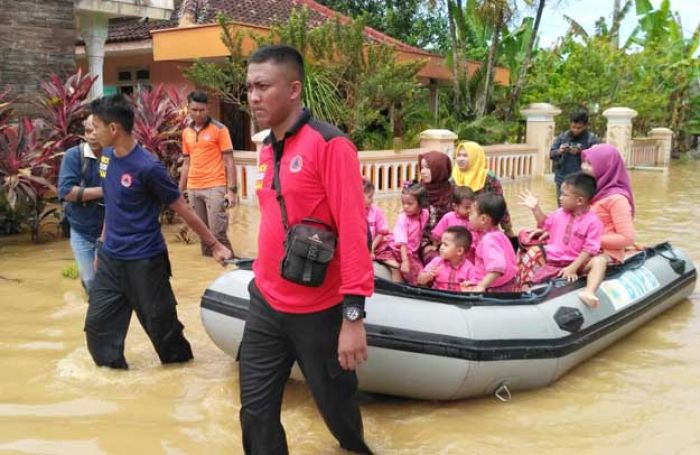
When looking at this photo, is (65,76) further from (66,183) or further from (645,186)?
(645,186)

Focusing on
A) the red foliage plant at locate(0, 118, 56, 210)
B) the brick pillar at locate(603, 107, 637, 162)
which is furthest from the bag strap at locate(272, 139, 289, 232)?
the brick pillar at locate(603, 107, 637, 162)

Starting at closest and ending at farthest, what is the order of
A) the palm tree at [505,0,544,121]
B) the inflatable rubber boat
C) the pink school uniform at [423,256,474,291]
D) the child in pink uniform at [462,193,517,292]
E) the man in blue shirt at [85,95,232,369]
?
the inflatable rubber boat
the man in blue shirt at [85,95,232,369]
the child in pink uniform at [462,193,517,292]
the pink school uniform at [423,256,474,291]
the palm tree at [505,0,544,121]

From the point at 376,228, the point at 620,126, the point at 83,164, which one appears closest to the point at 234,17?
the point at 620,126

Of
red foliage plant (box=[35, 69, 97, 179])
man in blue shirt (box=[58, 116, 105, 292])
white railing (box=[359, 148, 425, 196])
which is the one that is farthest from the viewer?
white railing (box=[359, 148, 425, 196])

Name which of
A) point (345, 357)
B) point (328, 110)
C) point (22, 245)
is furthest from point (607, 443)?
point (328, 110)

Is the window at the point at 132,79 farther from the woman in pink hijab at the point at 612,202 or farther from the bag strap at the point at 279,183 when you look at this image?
the bag strap at the point at 279,183

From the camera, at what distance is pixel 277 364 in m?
2.96

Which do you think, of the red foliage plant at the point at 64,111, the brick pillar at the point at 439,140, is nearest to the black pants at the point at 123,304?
the red foliage plant at the point at 64,111

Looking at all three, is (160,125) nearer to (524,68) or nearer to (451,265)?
(451,265)

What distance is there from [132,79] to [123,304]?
1324 centimetres

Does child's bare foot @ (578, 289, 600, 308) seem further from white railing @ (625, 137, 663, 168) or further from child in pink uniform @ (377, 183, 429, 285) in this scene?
white railing @ (625, 137, 663, 168)

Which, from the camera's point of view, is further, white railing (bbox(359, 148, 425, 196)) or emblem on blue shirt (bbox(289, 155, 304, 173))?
white railing (bbox(359, 148, 425, 196))

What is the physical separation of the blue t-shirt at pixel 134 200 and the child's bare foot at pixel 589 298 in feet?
8.37

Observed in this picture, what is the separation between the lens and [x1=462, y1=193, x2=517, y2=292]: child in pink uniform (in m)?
4.51
